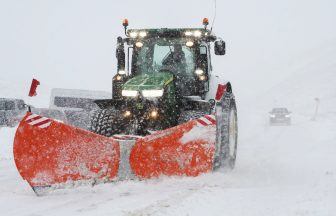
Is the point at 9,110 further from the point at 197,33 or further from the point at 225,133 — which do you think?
the point at 225,133

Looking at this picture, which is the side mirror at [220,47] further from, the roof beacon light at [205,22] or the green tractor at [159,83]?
the roof beacon light at [205,22]

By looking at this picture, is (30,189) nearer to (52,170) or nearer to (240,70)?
(52,170)

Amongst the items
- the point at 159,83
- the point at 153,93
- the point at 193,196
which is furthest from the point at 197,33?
the point at 193,196

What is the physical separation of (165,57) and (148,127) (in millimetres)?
1627

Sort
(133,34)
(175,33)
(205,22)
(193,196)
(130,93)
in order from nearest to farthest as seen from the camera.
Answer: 1. (193,196)
2. (130,93)
3. (175,33)
4. (205,22)
5. (133,34)

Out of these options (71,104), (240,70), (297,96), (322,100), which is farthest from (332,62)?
(71,104)

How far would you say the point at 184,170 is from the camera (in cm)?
638

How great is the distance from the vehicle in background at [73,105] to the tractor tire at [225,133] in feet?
19.5

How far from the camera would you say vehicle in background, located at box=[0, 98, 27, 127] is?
20.3 m

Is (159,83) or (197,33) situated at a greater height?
(197,33)

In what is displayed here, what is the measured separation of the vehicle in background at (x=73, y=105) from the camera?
1478 centimetres

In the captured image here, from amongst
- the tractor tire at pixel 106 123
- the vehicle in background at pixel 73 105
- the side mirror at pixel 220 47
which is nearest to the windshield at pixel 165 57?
the side mirror at pixel 220 47

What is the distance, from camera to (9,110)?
20.8m

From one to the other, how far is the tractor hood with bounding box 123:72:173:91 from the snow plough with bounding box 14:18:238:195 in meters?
0.02
